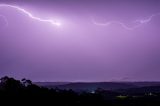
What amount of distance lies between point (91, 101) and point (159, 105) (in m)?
38.0

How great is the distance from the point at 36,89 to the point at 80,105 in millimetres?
12800

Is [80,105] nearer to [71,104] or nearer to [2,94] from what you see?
[71,104]

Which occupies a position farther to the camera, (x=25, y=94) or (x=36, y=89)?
(x=36, y=89)

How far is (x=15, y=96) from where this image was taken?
65.2 m

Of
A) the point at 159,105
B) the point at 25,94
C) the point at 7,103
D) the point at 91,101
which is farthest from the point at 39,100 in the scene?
the point at 159,105

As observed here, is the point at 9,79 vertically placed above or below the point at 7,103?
above

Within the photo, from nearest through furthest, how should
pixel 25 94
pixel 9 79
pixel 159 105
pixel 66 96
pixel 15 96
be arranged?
pixel 15 96
pixel 25 94
pixel 66 96
pixel 9 79
pixel 159 105

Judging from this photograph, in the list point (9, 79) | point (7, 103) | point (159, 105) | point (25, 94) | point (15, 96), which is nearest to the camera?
point (7, 103)

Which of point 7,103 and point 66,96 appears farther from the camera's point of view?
point 66,96

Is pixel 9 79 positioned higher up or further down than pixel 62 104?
higher up

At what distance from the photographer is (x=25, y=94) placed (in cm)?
6994

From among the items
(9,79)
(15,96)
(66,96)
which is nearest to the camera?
(15,96)

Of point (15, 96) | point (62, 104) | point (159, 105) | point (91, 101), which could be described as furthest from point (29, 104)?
point (159, 105)

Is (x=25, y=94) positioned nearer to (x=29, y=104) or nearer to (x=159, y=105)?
(x=29, y=104)
